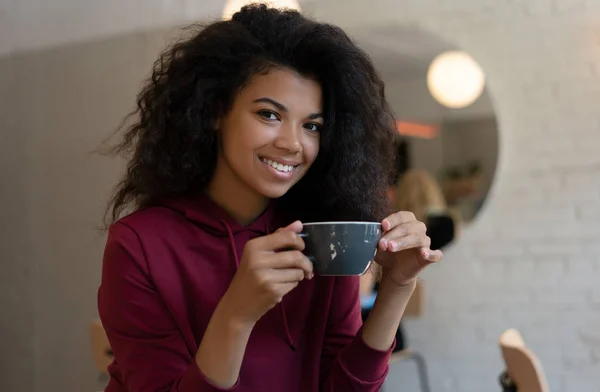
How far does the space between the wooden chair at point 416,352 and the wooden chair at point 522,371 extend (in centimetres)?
83

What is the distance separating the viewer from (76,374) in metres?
2.77

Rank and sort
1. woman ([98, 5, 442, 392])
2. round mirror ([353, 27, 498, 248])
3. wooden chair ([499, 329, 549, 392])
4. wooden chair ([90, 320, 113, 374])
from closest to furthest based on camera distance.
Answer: woman ([98, 5, 442, 392]) < wooden chair ([499, 329, 549, 392]) < wooden chair ([90, 320, 113, 374]) < round mirror ([353, 27, 498, 248])

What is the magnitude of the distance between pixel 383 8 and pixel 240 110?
5.67 ft

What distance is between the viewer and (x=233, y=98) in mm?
785

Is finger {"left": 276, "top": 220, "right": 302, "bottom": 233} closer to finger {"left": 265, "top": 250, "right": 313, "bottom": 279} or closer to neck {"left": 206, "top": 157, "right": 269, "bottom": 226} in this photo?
finger {"left": 265, "top": 250, "right": 313, "bottom": 279}

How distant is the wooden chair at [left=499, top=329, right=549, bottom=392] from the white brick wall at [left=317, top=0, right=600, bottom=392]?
0.89 meters

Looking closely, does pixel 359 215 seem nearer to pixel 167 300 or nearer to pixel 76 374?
pixel 167 300

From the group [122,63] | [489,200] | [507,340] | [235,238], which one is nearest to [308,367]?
[235,238]

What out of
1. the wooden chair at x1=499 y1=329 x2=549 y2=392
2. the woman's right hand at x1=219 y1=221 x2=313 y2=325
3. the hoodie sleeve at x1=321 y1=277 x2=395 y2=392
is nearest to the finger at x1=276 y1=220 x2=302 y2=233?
the woman's right hand at x1=219 y1=221 x2=313 y2=325

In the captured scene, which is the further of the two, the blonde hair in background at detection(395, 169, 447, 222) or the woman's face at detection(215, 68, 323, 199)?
the blonde hair in background at detection(395, 169, 447, 222)

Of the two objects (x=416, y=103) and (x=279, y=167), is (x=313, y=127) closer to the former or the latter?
(x=279, y=167)

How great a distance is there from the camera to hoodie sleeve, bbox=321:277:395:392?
79 centimetres

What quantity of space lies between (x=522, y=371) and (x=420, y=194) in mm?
1154

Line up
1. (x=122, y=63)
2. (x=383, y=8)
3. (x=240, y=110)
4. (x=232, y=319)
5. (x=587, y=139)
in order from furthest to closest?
(x=122, y=63), (x=383, y=8), (x=587, y=139), (x=240, y=110), (x=232, y=319)
